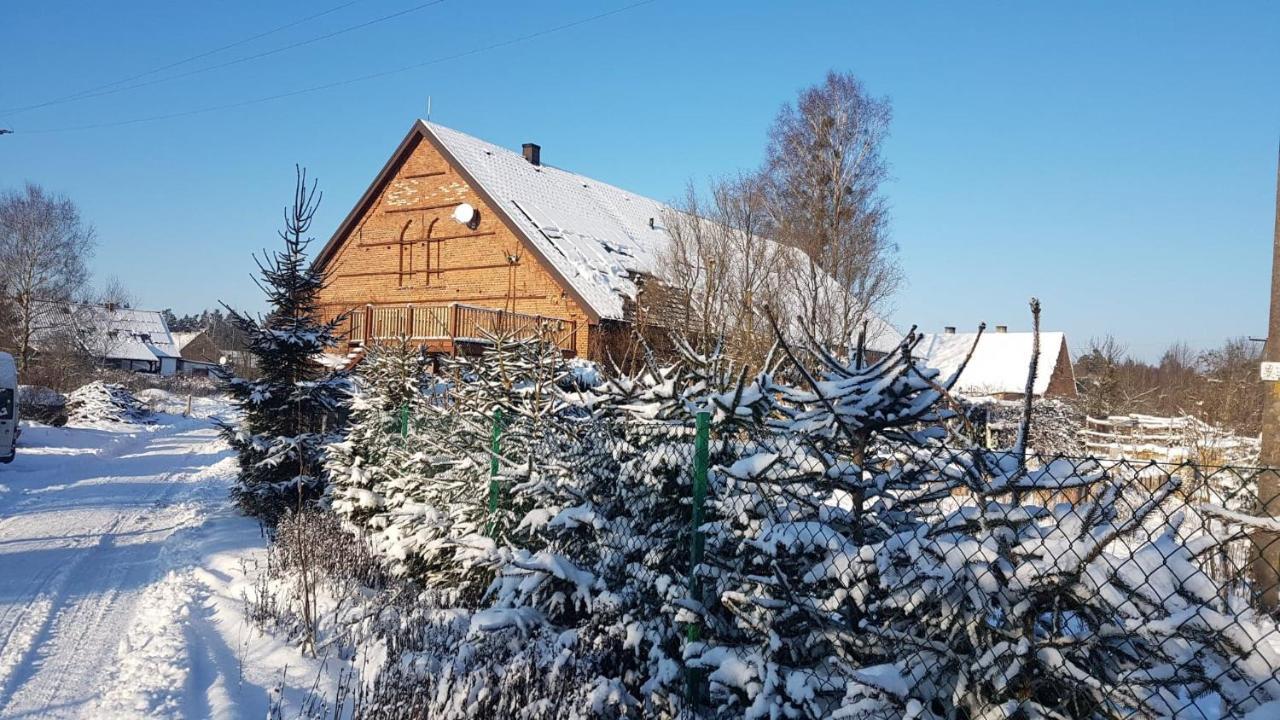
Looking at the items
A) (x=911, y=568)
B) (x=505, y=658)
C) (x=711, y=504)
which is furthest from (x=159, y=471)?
(x=911, y=568)

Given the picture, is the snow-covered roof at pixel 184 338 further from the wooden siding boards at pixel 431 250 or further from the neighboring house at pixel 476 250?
the wooden siding boards at pixel 431 250

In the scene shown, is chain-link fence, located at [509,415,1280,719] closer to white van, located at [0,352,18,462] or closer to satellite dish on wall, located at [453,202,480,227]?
white van, located at [0,352,18,462]

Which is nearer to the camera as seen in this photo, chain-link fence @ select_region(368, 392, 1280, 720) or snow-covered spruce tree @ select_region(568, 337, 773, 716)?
chain-link fence @ select_region(368, 392, 1280, 720)

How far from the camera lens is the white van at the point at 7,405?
13789mm

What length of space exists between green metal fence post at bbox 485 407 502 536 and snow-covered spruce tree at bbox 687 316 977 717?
2691mm

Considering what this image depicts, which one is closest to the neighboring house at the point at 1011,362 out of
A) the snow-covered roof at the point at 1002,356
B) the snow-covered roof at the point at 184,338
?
the snow-covered roof at the point at 1002,356

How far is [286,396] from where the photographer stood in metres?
10.3

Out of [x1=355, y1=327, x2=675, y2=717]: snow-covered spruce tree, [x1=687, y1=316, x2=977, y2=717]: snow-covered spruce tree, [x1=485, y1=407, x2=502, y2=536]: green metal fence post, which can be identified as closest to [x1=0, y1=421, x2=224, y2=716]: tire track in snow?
[x1=355, y1=327, x2=675, y2=717]: snow-covered spruce tree

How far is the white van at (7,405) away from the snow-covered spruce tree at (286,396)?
21.5 ft

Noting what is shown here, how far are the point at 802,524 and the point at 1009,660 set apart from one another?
0.93 metres

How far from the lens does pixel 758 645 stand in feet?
10.9

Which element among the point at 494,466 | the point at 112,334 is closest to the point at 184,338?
the point at 112,334

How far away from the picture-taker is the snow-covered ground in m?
4.29

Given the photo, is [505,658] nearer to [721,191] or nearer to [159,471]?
[159,471]
